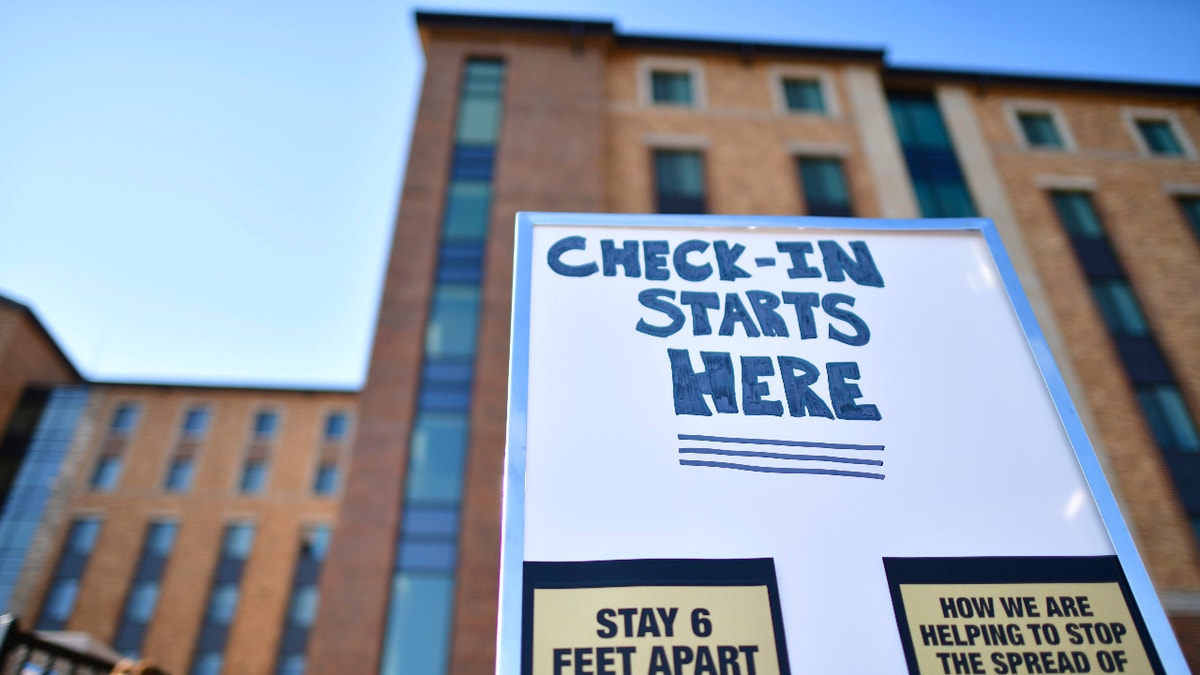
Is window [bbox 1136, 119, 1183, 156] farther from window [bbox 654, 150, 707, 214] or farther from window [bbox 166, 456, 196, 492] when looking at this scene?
window [bbox 166, 456, 196, 492]

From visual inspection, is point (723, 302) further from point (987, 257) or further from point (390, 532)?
point (390, 532)

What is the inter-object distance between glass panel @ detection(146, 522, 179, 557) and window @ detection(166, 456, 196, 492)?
2.03m

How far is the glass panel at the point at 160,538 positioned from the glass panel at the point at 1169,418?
4157 centimetres

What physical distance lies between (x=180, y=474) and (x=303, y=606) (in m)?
10.6

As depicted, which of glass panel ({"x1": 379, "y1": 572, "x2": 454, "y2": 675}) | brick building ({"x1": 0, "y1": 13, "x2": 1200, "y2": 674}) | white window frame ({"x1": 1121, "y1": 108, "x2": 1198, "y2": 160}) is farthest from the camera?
white window frame ({"x1": 1121, "y1": 108, "x2": 1198, "y2": 160})

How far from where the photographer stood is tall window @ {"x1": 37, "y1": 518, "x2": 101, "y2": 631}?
114 ft

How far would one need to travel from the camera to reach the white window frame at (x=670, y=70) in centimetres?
2195

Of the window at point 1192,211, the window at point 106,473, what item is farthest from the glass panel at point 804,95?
the window at point 106,473

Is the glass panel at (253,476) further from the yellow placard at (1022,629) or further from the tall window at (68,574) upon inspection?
the yellow placard at (1022,629)

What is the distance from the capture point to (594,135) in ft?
66.8

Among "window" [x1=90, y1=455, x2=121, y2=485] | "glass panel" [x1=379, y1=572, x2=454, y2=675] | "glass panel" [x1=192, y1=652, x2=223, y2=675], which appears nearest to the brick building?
"glass panel" [x1=379, y1=572, x2=454, y2=675]

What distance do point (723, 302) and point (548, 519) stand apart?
1574 mm

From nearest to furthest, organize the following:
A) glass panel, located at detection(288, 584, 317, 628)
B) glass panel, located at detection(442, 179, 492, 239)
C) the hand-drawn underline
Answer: the hand-drawn underline → glass panel, located at detection(442, 179, 492, 239) → glass panel, located at detection(288, 584, 317, 628)

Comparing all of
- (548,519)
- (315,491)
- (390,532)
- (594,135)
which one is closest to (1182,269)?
(594,135)
